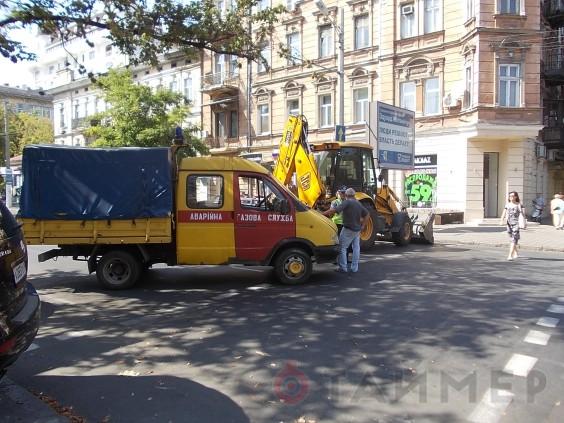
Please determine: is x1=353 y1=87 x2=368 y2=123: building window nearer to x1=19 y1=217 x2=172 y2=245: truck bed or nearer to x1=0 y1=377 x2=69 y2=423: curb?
x1=19 y1=217 x2=172 y2=245: truck bed

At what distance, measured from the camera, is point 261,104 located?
34438 mm

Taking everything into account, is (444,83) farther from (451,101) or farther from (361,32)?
(361,32)

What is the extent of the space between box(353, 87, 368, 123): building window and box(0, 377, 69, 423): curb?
26.5 m

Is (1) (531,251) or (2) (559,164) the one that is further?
(2) (559,164)

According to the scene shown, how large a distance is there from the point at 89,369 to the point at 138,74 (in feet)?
137

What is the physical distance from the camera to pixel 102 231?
28.6ft

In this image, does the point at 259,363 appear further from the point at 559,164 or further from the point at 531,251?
the point at 559,164

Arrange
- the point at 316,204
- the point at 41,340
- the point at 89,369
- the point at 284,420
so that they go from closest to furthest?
the point at 284,420, the point at 89,369, the point at 41,340, the point at 316,204

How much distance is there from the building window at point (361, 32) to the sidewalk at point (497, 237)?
39.9 ft

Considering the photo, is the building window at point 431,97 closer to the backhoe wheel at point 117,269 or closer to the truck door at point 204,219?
the truck door at point 204,219

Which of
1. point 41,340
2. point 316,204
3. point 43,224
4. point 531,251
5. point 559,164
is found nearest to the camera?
point 41,340

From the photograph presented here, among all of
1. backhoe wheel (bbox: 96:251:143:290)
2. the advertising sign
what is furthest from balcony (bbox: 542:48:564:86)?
backhoe wheel (bbox: 96:251:143:290)

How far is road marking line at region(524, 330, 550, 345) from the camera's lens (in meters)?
5.77

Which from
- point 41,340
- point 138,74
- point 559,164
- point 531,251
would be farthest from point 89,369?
point 138,74
